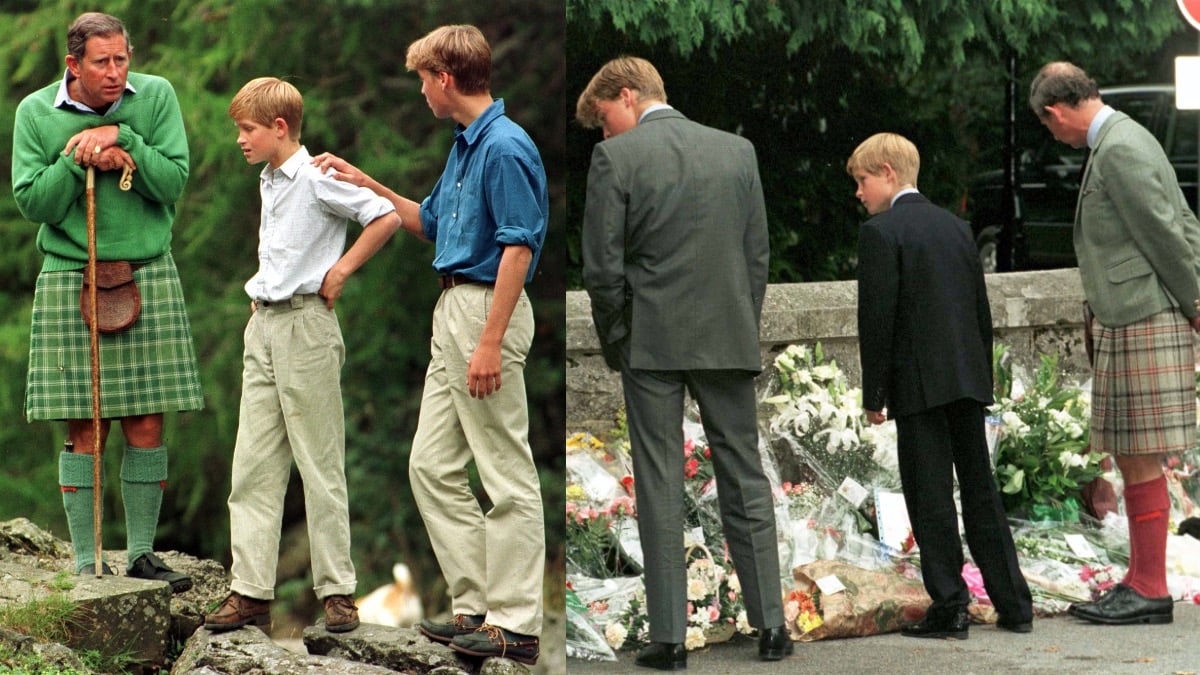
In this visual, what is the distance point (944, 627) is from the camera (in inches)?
216

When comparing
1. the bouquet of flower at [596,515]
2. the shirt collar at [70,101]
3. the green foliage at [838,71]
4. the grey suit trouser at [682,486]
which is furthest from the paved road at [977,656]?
the shirt collar at [70,101]

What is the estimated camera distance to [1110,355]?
5723 mm

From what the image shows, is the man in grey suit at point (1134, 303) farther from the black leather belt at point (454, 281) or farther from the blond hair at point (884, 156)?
the black leather belt at point (454, 281)

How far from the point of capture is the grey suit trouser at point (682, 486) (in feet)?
16.9

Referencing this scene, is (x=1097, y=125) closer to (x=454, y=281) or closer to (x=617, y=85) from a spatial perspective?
(x=617, y=85)

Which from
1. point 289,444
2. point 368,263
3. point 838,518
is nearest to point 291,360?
point 289,444

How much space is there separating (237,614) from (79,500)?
2.25ft

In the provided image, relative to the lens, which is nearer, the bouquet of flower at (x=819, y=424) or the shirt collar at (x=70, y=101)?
the shirt collar at (x=70, y=101)

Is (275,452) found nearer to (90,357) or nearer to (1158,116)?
(90,357)

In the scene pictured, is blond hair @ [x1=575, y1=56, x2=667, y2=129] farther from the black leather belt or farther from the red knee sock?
the red knee sock

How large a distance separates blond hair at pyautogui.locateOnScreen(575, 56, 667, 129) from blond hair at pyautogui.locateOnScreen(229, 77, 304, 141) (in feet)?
2.82

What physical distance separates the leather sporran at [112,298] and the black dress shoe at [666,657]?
1.92 m

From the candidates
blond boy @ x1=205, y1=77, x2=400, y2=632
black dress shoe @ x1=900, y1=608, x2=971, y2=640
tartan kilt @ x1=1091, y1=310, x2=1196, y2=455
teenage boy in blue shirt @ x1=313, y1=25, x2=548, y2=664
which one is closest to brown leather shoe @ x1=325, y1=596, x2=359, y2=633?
blond boy @ x1=205, y1=77, x2=400, y2=632

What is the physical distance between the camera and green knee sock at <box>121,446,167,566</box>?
5293 millimetres
